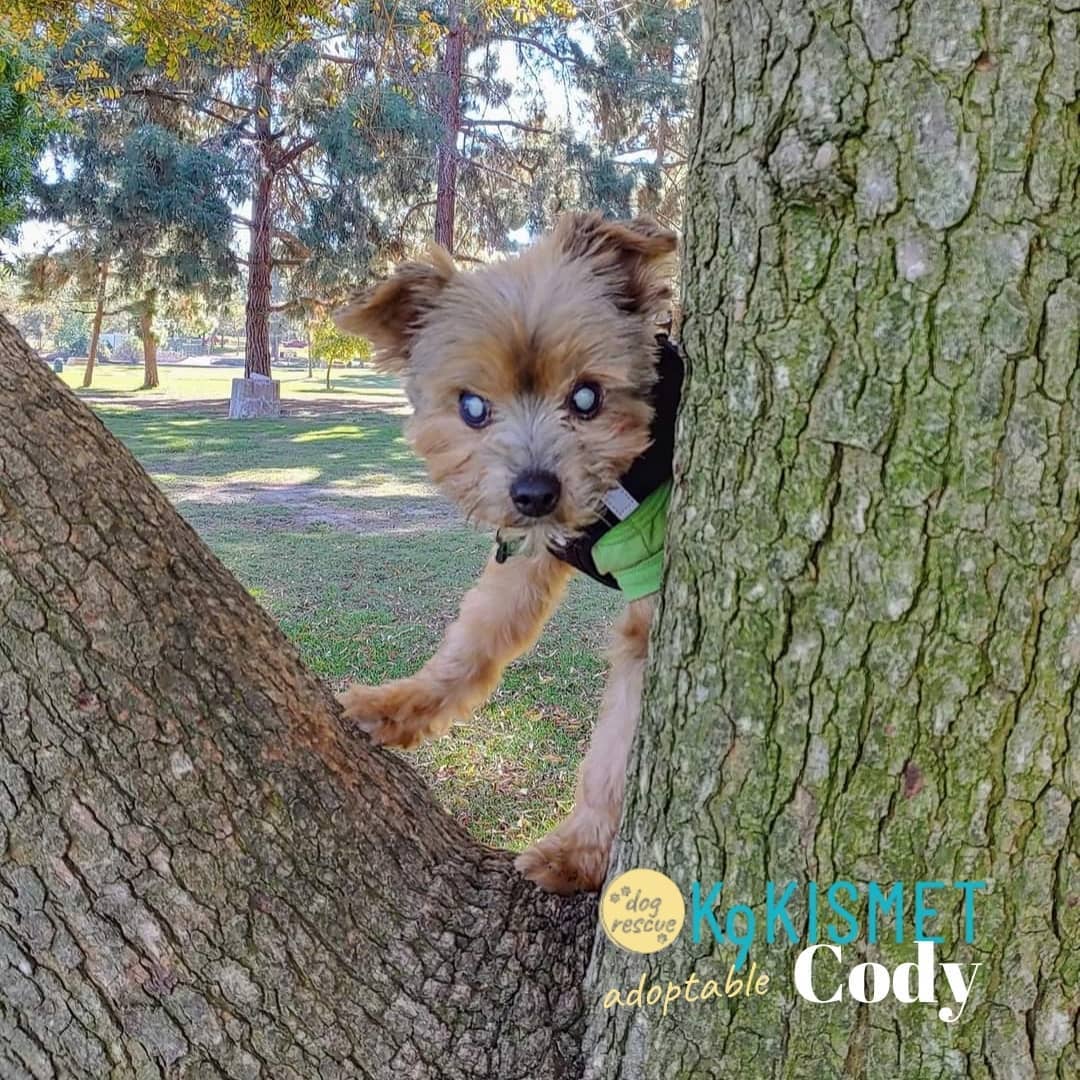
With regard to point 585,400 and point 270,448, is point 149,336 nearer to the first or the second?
point 270,448

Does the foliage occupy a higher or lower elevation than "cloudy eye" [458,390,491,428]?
higher

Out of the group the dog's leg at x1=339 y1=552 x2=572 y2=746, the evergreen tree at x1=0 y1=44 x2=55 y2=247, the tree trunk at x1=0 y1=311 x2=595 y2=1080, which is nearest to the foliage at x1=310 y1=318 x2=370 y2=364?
the evergreen tree at x1=0 y1=44 x2=55 y2=247

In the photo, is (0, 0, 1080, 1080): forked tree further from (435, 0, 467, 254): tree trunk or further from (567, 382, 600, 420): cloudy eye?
(435, 0, 467, 254): tree trunk

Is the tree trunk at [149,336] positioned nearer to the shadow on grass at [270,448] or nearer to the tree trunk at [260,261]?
the tree trunk at [260,261]

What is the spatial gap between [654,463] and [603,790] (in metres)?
0.88

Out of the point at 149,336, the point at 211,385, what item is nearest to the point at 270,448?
the point at 149,336

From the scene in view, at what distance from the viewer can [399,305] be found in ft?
10.1

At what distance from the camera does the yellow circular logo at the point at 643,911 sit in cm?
167

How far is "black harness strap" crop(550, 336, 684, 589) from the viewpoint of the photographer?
2.68m

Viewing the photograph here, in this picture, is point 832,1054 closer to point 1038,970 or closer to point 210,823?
point 1038,970

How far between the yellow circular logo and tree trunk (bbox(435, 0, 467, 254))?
16.7m
